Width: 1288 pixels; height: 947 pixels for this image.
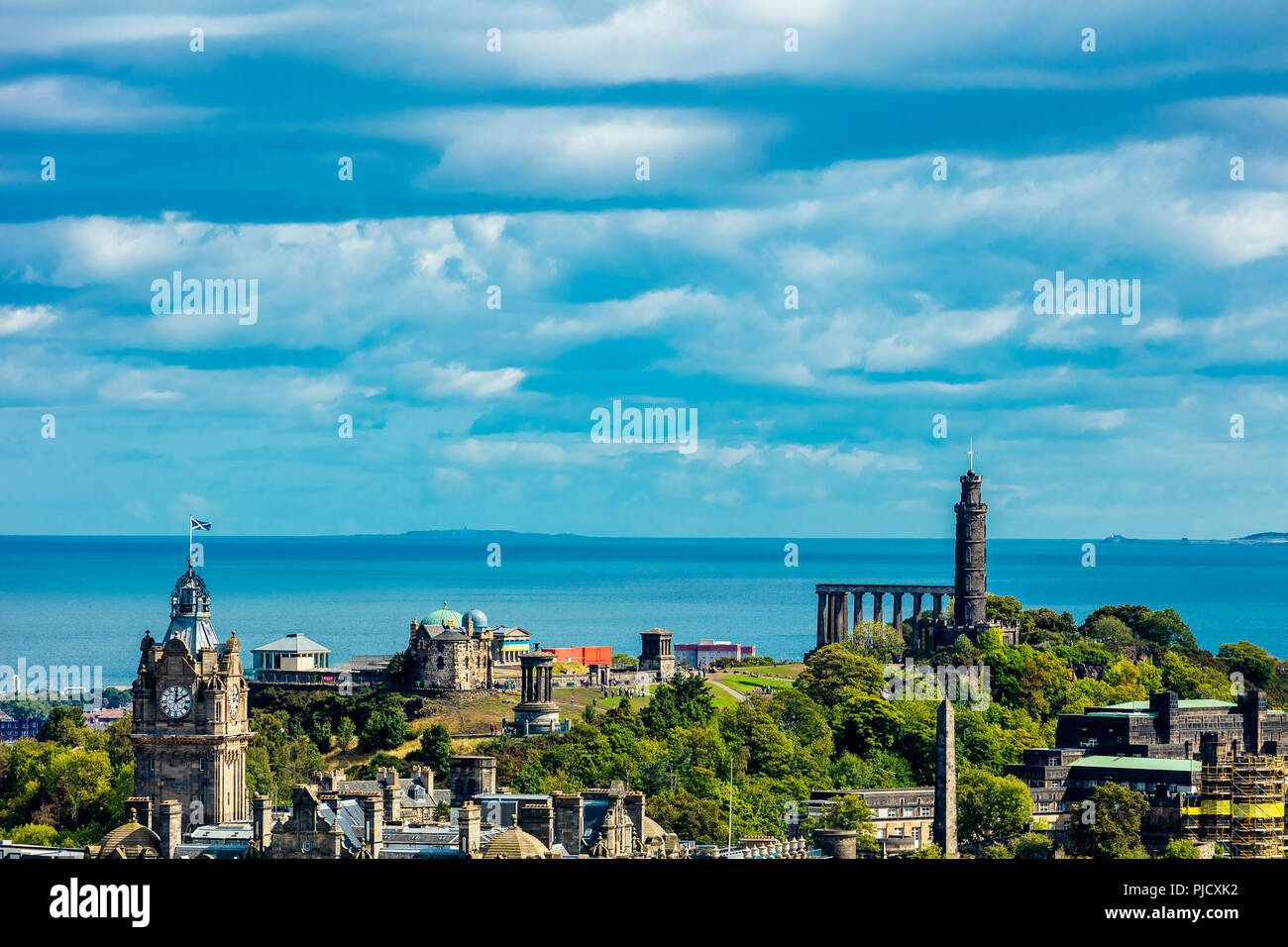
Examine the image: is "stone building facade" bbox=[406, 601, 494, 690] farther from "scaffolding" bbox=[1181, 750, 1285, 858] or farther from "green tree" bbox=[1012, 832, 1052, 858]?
"scaffolding" bbox=[1181, 750, 1285, 858]

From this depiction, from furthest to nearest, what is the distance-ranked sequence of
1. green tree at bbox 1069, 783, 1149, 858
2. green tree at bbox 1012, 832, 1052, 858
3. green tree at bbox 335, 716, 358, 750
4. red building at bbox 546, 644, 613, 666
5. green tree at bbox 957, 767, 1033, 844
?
red building at bbox 546, 644, 613, 666 < green tree at bbox 335, 716, 358, 750 < green tree at bbox 957, 767, 1033, 844 < green tree at bbox 1012, 832, 1052, 858 < green tree at bbox 1069, 783, 1149, 858

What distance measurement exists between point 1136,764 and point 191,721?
47.9m

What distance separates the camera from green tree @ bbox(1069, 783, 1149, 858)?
8100 cm

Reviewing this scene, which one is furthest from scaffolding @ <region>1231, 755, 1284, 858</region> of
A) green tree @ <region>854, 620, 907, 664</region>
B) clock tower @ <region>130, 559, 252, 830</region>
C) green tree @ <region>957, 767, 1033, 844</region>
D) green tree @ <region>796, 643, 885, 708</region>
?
green tree @ <region>854, 620, 907, 664</region>

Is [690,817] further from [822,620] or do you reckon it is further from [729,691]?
[822,620]

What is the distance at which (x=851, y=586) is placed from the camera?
157000mm

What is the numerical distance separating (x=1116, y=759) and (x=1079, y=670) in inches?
1278

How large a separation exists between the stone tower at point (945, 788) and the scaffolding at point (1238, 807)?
31.5ft

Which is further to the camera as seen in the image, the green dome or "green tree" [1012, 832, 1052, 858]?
the green dome

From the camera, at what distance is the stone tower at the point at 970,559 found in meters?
137

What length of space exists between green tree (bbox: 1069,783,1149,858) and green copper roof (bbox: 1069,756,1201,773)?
4.29 m

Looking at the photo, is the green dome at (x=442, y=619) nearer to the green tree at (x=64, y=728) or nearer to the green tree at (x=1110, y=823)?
the green tree at (x=64, y=728)

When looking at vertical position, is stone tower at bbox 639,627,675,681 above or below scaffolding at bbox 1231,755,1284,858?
above
